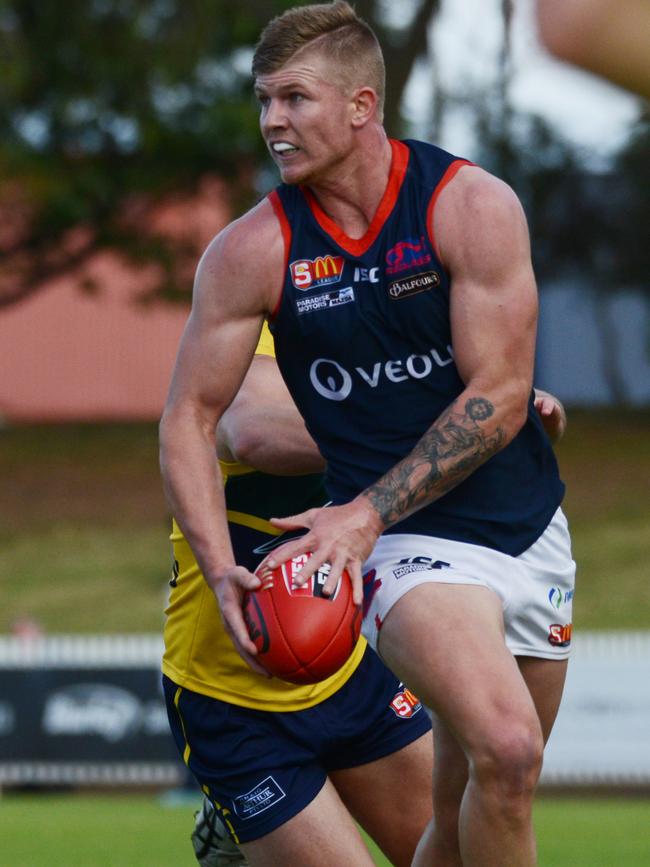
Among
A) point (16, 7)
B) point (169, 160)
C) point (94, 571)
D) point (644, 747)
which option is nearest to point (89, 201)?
point (169, 160)

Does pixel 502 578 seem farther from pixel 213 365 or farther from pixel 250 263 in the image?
pixel 250 263

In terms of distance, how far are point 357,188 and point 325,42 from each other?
0.39 metres

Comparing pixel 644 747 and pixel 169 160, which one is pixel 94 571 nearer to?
pixel 169 160

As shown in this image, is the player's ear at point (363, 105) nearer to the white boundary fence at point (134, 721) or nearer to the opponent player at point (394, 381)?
the opponent player at point (394, 381)

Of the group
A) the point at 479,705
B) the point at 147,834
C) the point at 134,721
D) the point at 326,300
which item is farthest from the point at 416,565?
the point at 134,721

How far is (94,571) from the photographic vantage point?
918 inches

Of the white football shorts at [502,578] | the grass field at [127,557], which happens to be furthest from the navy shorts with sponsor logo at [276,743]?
the grass field at [127,557]

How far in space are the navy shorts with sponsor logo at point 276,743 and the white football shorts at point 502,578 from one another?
557 mm

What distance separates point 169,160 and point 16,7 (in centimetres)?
336

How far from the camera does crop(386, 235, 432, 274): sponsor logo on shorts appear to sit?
158 inches

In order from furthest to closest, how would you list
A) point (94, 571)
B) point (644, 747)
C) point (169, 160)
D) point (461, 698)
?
point (169, 160) → point (94, 571) → point (644, 747) → point (461, 698)

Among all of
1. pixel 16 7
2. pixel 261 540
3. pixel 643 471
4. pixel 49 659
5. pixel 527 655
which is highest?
pixel 16 7

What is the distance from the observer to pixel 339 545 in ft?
12.8

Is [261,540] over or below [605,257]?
over
